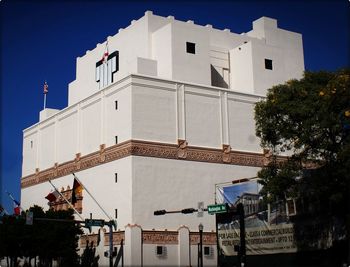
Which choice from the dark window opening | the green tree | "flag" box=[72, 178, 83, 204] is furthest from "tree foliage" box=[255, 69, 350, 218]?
"flag" box=[72, 178, 83, 204]

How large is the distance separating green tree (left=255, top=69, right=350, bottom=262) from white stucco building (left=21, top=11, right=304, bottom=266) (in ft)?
45.4

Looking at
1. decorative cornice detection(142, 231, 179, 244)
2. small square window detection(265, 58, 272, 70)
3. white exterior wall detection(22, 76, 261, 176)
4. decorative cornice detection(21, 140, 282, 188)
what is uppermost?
small square window detection(265, 58, 272, 70)

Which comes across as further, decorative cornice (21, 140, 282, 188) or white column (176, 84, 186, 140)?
white column (176, 84, 186, 140)

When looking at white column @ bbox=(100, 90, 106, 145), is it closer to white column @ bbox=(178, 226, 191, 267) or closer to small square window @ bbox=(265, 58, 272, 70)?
white column @ bbox=(178, 226, 191, 267)

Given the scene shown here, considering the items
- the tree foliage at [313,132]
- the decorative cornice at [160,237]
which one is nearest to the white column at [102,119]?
the decorative cornice at [160,237]

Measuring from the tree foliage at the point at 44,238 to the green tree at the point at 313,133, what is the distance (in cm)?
2289

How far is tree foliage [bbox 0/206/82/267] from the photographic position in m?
54.9

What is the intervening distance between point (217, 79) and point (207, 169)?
13.2 metres

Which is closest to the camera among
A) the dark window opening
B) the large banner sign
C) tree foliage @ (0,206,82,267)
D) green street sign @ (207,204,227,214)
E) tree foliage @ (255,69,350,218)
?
tree foliage @ (255,69,350,218)

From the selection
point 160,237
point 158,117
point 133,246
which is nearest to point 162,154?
point 158,117

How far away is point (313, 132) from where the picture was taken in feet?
125

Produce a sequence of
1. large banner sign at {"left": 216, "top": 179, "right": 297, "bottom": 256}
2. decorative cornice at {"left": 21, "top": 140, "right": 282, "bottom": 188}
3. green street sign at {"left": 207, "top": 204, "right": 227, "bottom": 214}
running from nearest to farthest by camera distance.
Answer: green street sign at {"left": 207, "top": 204, "right": 227, "bottom": 214}
large banner sign at {"left": 216, "top": 179, "right": 297, "bottom": 256}
decorative cornice at {"left": 21, "top": 140, "right": 282, "bottom": 188}

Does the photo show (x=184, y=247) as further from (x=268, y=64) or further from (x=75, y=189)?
(x=268, y=64)

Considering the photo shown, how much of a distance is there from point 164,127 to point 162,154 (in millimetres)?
2737
